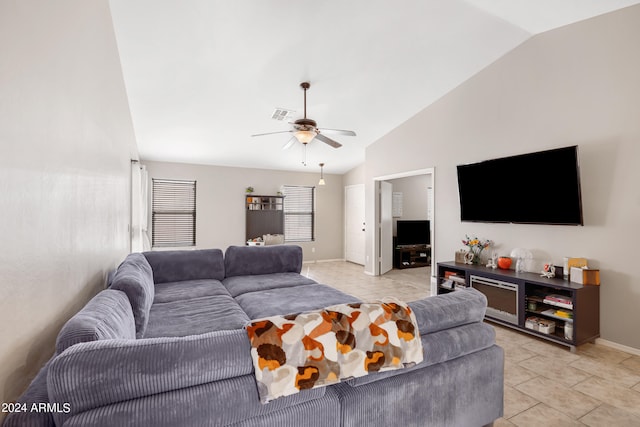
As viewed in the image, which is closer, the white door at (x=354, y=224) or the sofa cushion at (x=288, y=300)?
the sofa cushion at (x=288, y=300)

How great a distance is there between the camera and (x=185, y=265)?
3.63m

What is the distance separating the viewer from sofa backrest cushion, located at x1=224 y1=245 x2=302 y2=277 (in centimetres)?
390

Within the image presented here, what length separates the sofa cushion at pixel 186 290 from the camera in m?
2.89

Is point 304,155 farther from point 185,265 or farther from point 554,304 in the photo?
point 554,304

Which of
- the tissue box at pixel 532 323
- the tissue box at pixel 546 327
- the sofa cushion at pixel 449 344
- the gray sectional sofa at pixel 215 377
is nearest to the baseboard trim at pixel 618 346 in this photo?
the tissue box at pixel 546 327

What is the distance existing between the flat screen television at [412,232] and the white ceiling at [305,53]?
9.67 ft

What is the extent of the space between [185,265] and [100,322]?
2.49 m

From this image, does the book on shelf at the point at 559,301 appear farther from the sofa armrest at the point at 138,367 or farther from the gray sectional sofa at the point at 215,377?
the sofa armrest at the point at 138,367

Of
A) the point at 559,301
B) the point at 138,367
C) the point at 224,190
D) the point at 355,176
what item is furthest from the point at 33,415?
the point at 355,176

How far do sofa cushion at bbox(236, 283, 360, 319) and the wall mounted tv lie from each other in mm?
2335

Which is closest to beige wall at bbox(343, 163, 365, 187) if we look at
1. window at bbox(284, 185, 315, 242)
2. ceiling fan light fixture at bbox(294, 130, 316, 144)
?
window at bbox(284, 185, 315, 242)

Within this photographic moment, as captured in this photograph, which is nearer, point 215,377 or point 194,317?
point 215,377

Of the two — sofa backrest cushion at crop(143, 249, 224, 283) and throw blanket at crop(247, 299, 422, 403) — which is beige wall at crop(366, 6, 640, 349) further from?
sofa backrest cushion at crop(143, 249, 224, 283)

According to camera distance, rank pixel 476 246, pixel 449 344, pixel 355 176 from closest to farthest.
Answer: pixel 449 344 < pixel 476 246 < pixel 355 176
